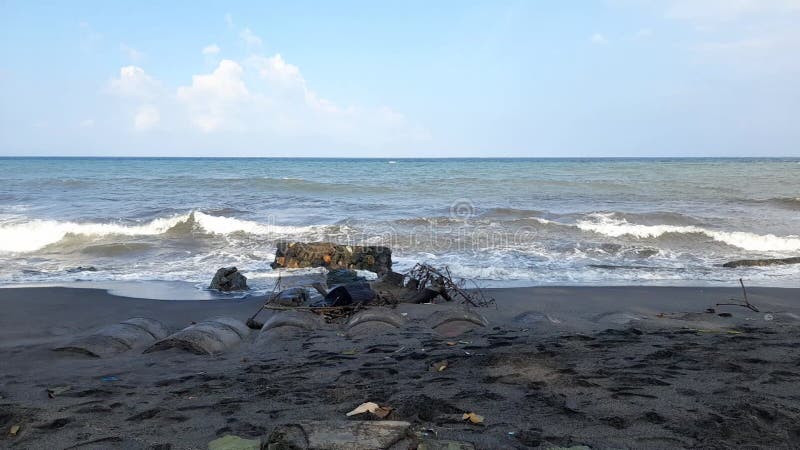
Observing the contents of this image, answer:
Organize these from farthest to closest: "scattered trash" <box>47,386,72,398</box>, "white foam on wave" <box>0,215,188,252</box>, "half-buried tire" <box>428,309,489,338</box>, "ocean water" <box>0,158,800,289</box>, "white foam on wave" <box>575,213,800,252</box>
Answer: "white foam on wave" <box>0,215,188,252</box> < "white foam on wave" <box>575,213,800,252</box> < "ocean water" <box>0,158,800,289</box> < "half-buried tire" <box>428,309,489,338</box> < "scattered trash" <box>47,386,72,398</box>

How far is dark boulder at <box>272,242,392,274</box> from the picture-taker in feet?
32.2

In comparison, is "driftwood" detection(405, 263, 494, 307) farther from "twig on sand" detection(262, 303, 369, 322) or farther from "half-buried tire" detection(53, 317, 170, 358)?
"half-buried tire" detection(53, 317, 170, 358)

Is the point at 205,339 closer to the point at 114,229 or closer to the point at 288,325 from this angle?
the point at 288,325

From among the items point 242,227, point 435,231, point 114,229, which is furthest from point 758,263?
point 114,229

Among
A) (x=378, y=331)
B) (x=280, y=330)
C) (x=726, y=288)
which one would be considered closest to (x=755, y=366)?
(x=378, y=331)

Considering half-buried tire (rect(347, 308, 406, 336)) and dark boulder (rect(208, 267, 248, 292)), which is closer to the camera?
half-buried tire (rect(347, 308, 406, 336))

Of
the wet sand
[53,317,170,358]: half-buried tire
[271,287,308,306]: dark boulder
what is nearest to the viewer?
the wet sand

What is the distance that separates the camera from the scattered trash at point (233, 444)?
269cm

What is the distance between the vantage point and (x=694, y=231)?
45.7 feet

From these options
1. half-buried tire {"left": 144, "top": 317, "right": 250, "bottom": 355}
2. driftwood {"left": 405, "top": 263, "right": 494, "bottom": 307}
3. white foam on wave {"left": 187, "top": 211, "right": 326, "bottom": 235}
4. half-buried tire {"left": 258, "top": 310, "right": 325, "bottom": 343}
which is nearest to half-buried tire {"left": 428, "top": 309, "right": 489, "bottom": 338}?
driftwood {"left": 405, "top": 263, "right": 494, "bottom": 307}

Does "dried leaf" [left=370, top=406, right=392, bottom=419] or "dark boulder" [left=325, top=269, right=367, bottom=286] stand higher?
"dried leaf" [left=370, top=406, right=392, bottom=419]

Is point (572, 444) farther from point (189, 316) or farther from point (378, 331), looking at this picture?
point (189, 316)

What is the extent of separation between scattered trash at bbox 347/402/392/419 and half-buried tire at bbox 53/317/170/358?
2.75 m

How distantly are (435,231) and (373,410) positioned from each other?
1156cm
